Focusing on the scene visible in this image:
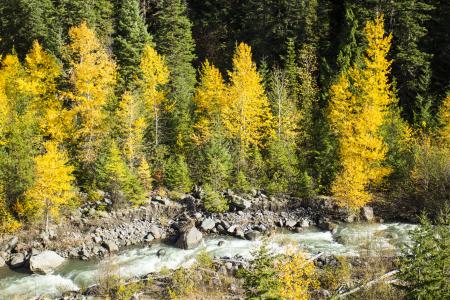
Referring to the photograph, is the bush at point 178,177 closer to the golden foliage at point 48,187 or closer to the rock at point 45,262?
the golden foliage at point 48,187

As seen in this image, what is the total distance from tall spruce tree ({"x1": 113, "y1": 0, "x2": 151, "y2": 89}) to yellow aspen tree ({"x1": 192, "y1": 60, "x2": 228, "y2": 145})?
6.12 metres

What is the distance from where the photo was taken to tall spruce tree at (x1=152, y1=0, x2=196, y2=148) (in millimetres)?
37438

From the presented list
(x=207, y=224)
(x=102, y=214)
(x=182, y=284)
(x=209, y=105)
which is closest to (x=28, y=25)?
(x=209, y=105)

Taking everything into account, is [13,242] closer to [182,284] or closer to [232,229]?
[182,284]

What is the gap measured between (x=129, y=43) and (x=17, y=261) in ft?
74.0

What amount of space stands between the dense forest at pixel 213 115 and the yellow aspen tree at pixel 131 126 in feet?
0.44

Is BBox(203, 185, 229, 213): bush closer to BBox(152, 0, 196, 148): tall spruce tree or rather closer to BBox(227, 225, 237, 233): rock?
BBox(227, 225, 237, 233): rock

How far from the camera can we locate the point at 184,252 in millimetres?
26469

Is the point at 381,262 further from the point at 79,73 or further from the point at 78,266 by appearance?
the point at 79,73

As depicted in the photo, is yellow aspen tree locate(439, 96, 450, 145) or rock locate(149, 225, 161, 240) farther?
yellow aspen tree locate(439, 96, 450, 145)

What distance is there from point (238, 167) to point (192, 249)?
33.2 feet

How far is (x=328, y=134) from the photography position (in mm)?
34125

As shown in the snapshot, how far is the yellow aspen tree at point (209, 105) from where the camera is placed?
115 feet

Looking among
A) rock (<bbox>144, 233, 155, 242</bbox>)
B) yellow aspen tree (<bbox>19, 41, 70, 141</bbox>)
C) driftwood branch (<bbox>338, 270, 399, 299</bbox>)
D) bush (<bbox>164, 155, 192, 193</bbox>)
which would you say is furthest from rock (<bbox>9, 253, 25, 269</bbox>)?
driftwood branch (<bbox>338, 270, 399, 299</bbox>)
